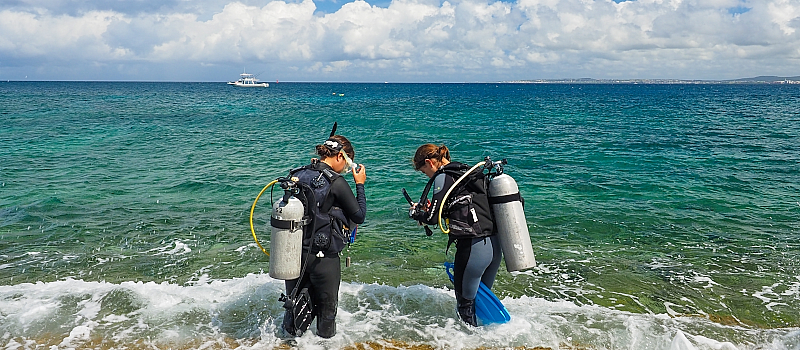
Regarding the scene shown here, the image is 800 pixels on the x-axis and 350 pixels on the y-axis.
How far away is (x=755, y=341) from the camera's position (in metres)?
5.87

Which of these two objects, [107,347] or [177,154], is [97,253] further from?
[177,154]

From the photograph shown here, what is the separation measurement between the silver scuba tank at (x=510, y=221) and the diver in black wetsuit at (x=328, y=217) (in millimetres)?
1383

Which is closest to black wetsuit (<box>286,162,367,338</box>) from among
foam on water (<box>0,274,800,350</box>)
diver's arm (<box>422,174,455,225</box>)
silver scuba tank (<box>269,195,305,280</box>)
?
silver scuba tank (<box>269,195,305,280</box>)

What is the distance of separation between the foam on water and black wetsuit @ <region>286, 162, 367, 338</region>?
423 millimetres

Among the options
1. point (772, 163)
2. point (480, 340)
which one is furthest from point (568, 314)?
point (772, 163)

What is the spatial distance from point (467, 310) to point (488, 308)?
0.24m

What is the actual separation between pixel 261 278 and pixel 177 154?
16.6 metres

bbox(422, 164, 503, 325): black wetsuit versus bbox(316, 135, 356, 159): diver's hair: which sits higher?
bbox(316, 135, 356, 159): diver's hair

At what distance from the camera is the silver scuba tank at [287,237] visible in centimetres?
471

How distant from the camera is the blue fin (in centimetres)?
574

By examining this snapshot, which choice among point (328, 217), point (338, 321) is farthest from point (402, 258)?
point (328, 217)

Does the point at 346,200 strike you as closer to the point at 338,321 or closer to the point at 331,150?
the point at 331,150

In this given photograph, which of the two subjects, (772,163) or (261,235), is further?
(772,163)

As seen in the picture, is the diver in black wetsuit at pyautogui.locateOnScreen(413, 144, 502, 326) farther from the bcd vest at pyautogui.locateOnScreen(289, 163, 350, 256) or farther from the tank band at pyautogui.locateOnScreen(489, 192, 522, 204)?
the bcd vest at pyautogui.locateOnScreen(289, 163, 350, 256)
